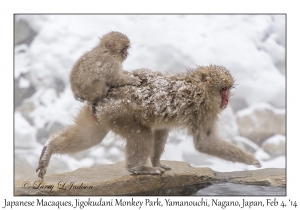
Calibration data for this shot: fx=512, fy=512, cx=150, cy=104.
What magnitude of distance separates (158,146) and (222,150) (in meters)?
1.08

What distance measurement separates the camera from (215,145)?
284 inches

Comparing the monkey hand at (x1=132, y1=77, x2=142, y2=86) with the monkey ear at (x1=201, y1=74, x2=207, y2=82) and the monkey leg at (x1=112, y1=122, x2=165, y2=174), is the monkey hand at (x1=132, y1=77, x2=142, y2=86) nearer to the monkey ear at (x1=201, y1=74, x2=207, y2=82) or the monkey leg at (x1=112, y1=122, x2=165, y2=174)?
the monkey leg at (x1=112, y1=122, x2=165, y2=174)

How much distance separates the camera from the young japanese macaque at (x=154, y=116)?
7.13m

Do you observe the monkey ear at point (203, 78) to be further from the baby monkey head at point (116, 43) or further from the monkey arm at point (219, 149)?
the baby monkey head at point (116, 43)

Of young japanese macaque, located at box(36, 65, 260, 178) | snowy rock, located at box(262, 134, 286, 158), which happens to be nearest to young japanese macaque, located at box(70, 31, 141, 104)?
young japanese macaque, located at box(36, 65, 260, 178)

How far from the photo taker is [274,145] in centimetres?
1064

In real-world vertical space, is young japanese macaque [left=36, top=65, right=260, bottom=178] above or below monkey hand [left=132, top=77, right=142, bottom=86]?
below

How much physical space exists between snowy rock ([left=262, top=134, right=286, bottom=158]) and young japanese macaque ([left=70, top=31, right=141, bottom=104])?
419 cm

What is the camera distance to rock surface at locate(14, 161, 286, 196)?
7.08 m

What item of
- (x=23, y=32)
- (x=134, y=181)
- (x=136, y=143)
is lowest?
(x=134, y=181)

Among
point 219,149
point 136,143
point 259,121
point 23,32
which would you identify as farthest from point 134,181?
point 259,121

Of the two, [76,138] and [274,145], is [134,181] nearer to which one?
[76,138]
